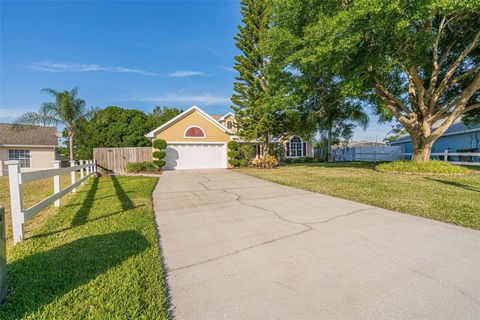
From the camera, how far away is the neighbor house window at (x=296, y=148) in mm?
24969

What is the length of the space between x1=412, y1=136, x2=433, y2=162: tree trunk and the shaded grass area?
46.2ft

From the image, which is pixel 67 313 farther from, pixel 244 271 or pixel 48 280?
pixel 244 271

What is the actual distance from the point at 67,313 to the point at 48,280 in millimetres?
706

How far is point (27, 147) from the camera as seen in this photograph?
1855 cm

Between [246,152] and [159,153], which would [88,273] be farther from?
[246,152]

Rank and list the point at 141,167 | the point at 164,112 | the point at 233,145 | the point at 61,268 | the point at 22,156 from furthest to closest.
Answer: the point at 164,112 → the point at 22,156 → the point at 233,145 → the point at 141,167 → the point at 61,268

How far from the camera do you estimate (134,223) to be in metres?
4.04

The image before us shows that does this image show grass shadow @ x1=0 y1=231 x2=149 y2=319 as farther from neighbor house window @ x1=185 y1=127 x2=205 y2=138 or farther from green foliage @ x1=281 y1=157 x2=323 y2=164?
green foliage @ x1=281 y1=157 x2=323 y2=164

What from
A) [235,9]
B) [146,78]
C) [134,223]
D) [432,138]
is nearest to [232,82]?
[235,9]

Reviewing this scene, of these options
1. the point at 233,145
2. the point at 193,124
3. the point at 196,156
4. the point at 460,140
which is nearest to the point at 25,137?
the point at 193,124

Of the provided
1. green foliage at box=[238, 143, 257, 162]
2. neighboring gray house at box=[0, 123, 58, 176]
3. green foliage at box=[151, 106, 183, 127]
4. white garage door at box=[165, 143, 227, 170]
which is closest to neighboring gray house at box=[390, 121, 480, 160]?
green foliage at box=[238, 143, 257, 162]

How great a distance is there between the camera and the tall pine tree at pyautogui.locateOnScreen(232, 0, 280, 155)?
1572cm

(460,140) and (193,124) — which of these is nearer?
(193,124)

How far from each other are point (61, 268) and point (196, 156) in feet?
49.9
